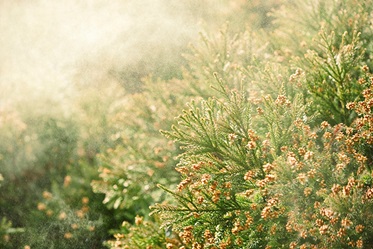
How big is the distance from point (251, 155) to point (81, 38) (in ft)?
21.7

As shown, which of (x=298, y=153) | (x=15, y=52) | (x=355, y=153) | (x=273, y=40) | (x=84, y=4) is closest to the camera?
(x=355, y=153)

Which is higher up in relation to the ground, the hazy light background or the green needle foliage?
the hazy light background

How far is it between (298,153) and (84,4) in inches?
295

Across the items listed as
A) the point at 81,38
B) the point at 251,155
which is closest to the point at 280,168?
the point at 251,155

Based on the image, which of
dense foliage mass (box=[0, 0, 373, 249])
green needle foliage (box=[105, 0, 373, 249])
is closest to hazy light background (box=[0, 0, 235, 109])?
dense foliage mass (box=[0, 0, 373, 249])

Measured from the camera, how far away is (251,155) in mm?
2326

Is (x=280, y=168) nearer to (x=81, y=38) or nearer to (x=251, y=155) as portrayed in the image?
(x=251, y=155)

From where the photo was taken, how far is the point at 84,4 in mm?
8203

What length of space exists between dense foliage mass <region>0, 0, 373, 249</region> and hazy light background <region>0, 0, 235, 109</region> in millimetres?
1880

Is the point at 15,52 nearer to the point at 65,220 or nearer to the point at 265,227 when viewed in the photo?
the point at 65,220

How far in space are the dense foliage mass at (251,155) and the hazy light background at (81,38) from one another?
74.0 inches

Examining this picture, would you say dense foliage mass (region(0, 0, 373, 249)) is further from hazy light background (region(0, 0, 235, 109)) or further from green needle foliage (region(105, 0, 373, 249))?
hazy light background (region(0, 0, 235, 109))

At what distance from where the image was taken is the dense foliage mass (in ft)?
6.79

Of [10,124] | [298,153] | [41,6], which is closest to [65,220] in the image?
[10,124]
